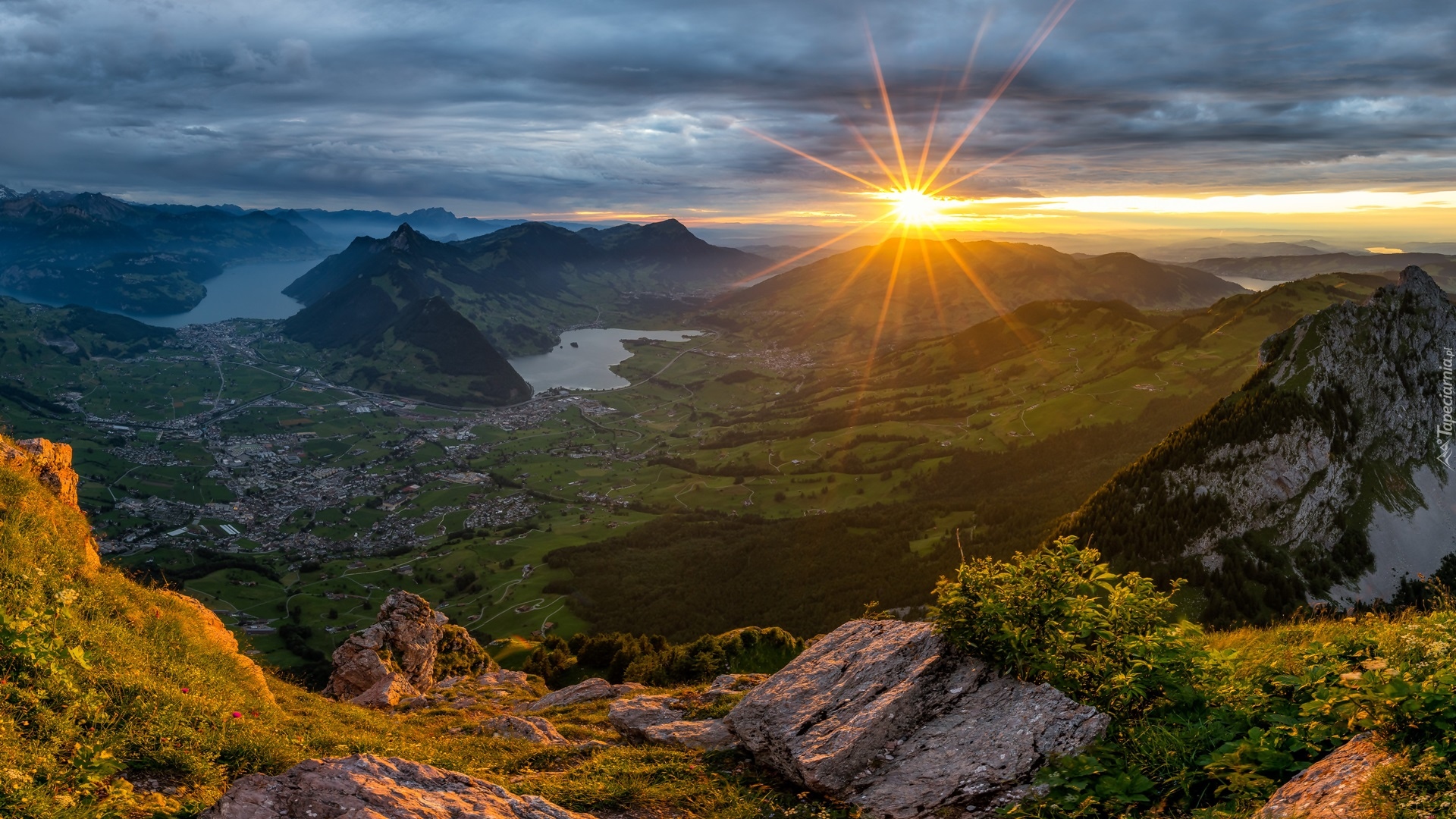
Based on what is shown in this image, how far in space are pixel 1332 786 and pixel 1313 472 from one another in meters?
98.0

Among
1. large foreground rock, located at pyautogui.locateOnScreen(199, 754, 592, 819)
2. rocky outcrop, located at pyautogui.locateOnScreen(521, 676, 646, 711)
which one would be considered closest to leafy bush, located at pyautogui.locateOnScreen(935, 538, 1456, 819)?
large foreground rock, located at pyautogui.locateOnScreen(199, 754, 592, 819)

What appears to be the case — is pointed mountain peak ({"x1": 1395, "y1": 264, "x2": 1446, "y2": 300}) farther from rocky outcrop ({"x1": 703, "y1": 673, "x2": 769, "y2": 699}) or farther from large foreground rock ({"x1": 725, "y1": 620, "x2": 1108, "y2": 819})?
large foreground rock ({"x1": 725, "y1": 620, "x2": 1108, "y2": 819})

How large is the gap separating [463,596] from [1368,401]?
173 metres

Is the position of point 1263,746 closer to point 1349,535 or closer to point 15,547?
point 15,547

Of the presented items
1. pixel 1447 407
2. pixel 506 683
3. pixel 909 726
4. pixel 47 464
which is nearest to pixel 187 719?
pixel 909 726

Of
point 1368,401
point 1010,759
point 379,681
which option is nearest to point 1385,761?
point 1010,759

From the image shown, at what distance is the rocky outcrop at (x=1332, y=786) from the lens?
22.6 ft

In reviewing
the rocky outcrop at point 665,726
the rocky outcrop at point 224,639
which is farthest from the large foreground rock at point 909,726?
the rocky outcrop at point 224,639

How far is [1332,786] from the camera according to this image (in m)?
7.27

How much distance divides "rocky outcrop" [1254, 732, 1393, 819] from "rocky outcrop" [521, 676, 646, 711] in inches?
1058

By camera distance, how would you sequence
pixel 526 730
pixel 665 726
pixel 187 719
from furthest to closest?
pixel 526 730 → pixel 665 726 → pixel 187 719

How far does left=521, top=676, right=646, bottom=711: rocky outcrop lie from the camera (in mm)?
30391

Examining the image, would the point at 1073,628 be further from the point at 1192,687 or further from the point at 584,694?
the point at 584,694

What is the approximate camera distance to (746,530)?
627 ft
